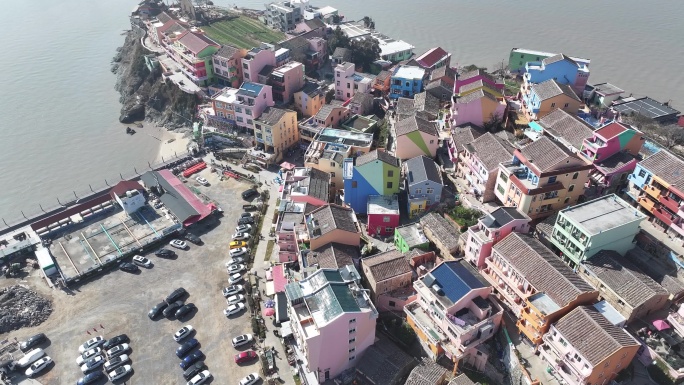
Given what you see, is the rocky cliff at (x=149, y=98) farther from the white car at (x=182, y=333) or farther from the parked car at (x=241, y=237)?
the white car at (x=182, y=333)

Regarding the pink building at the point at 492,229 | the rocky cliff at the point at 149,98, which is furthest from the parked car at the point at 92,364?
the rocky cliff at the point at 149,98

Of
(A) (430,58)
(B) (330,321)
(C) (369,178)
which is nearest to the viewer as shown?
(B) (330,321)

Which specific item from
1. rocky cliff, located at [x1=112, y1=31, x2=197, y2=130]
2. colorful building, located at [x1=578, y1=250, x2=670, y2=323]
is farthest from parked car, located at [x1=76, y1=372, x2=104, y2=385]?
rocky cliff, located at [x1=112, y1=31, x2=197, y2=130]

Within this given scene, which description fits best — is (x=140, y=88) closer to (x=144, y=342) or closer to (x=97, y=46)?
(x=97, y=46)

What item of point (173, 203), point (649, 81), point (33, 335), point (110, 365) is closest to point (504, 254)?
point (110, 365)

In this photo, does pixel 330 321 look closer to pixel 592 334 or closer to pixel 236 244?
pixel 592 334

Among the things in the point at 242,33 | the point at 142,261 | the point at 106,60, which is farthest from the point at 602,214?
the point at 106,60
